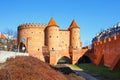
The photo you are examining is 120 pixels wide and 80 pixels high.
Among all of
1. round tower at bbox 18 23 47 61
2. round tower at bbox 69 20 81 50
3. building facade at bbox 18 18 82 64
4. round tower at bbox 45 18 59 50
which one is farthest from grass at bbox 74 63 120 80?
round tower at bbox 18 23 47 61

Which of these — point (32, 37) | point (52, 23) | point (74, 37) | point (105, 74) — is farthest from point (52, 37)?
point (105, 74)

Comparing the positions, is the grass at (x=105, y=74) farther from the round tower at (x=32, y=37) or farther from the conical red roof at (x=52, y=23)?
the round tower at (x=32, y=37)

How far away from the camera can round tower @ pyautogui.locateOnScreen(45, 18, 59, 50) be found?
4144 cm

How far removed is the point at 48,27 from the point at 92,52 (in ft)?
29.6

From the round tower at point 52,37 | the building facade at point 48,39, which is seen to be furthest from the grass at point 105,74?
the round tower at point 52,37

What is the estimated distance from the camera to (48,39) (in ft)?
137

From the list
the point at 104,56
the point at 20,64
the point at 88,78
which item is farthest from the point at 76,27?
the point at 20,64

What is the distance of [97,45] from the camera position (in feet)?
119

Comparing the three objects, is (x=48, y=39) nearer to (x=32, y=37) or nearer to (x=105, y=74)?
(x=32, y=37)

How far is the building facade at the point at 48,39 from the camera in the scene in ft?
134

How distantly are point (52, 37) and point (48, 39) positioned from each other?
0.86 metres

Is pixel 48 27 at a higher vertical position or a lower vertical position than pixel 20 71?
higher

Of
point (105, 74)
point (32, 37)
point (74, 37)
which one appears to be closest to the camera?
point (105, 74)

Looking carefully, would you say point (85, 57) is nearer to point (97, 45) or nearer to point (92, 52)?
point (92, 52)
